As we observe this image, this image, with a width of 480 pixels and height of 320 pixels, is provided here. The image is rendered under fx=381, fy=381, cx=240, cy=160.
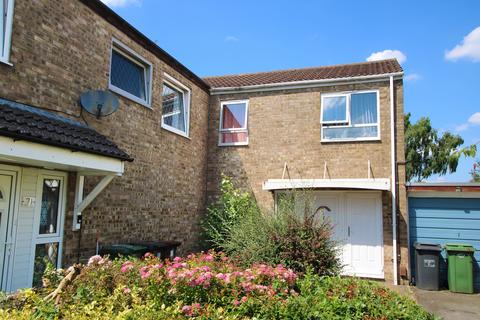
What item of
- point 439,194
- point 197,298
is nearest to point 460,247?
point 439,194

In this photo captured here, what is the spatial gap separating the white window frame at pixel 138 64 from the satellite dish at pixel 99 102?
750 millimetres

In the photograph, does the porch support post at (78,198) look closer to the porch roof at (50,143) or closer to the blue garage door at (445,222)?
the porch roof at (50,143)

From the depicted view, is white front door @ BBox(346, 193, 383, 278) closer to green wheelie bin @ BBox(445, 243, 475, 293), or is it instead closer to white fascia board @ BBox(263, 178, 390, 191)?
white fascia board @ BBox(263, 178, 390, 191)

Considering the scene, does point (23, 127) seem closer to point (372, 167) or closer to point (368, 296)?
point (368, 296)

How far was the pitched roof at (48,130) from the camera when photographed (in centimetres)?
489

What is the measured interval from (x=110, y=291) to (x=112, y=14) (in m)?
6.23

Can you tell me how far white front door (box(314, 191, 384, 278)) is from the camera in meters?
10.9

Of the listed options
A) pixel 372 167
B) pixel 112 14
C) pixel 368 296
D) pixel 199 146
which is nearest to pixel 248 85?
pixel 199 146

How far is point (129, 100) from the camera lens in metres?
8.62

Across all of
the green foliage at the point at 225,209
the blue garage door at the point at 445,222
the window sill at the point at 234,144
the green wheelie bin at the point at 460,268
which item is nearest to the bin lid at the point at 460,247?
the green wheelie bin at the point at 460,268

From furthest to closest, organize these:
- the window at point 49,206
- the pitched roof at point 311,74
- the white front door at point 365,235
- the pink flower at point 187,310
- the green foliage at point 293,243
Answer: the pitched roof at point 311,74 < the white front door at point 365,235 < the green foliage at point 293,243 < the window at point 49,206 < the pink flower at point 187,310

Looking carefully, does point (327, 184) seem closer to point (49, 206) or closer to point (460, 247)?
point (460, 247)

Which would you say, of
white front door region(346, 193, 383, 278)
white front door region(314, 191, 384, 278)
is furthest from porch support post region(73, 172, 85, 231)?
white front door region(346, 193, 383, 278)

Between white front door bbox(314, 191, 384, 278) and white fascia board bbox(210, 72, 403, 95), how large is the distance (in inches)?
133
